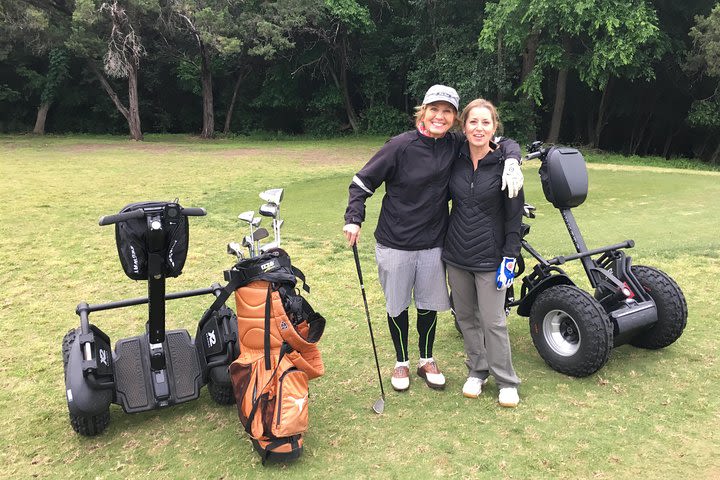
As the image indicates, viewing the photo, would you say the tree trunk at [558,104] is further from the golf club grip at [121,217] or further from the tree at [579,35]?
the golf club grip at [121,217]

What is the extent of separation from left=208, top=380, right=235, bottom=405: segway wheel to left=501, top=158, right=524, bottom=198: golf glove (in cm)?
184

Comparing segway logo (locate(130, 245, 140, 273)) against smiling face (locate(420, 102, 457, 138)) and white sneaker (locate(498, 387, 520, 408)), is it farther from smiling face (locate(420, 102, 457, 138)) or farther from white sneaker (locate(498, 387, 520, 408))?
white sneaker (locate(498, 387, 520, 408))

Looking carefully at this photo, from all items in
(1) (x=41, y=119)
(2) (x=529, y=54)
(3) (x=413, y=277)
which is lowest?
(1) (x=41, y=119)

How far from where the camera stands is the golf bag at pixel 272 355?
2627mm

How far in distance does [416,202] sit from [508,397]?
3.96 feet

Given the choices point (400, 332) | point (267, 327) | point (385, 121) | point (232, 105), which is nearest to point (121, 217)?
point (267, 327)

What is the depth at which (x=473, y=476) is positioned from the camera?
2539 mm

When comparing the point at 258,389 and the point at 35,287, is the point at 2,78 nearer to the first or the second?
the point at 35,287

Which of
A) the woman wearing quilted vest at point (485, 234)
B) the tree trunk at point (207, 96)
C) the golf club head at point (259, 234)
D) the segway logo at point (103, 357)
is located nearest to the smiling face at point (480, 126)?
the woman wearing quilted vest at point (485, 234)

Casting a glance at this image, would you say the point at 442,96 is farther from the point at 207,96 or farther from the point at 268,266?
the point at 207,96

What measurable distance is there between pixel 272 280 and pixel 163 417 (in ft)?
3.63

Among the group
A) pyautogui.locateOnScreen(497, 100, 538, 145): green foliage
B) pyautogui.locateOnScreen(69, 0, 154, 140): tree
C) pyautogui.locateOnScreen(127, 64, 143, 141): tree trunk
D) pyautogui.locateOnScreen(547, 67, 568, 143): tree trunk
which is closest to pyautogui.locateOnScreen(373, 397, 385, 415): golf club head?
pyautogui.locateOnScreen(497, 100, 538, 145): green foliage

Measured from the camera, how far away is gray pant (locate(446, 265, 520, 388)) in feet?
10.5

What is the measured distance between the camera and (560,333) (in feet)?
11.6
